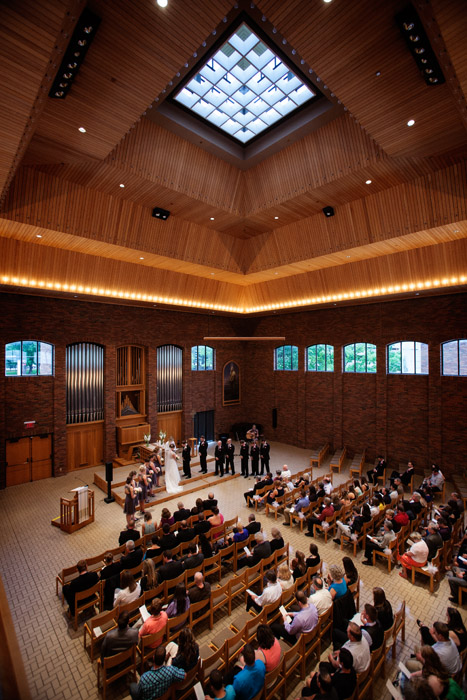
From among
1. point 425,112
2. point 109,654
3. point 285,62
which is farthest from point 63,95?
point 109,654

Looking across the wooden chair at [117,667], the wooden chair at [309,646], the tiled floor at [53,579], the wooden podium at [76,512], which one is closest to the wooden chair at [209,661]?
the tiled floor at [53,579]

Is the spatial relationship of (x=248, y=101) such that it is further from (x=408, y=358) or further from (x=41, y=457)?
(x=41, y=457)

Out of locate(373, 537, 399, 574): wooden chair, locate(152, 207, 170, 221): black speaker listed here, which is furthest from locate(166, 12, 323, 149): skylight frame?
locate(373, 537, 399, 574): wooden chair

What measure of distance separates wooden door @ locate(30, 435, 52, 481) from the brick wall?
28cm

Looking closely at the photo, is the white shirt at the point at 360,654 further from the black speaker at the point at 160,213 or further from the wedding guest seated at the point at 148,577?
the black speaker at the point at 160,213

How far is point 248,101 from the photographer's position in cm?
956

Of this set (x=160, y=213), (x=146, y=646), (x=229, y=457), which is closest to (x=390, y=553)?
(x=146, y=646)

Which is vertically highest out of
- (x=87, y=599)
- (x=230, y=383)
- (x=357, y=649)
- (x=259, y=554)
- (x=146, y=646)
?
(x=230, y=383)

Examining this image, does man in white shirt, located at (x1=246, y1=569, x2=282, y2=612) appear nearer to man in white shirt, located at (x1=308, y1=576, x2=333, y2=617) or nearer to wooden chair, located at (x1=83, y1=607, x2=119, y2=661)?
man in white shirt, located at (x1=308, y1=576, x2=333, y2=617)

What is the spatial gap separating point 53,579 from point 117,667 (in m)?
3.05

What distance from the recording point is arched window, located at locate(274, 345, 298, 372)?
1765 centimetres

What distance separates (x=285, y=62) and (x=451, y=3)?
5.55 m

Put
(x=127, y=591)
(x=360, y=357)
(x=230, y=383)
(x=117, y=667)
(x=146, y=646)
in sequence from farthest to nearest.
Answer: (x=230, y=383) < (x=360, y=357) < (x=127, y=591) < (x=117, y=667) < (x=146, y=646)

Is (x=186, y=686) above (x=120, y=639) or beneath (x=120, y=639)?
beneath
